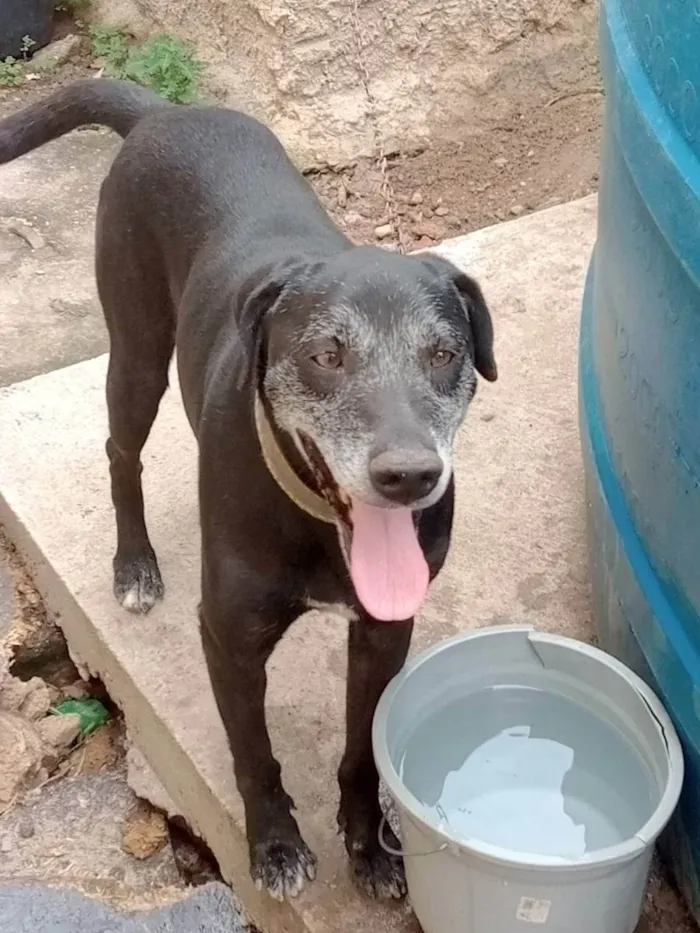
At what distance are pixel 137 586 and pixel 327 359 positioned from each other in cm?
124

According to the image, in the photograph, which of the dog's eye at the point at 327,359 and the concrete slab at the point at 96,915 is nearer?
the dog's eye at the point at 327,359

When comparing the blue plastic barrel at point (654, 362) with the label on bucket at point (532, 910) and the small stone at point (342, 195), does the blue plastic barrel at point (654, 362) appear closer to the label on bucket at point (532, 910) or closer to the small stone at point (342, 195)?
the label on bucket at point (532, 910)

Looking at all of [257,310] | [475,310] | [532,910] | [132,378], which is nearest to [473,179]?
[132,378]

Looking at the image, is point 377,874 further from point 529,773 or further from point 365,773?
A: point 529,773

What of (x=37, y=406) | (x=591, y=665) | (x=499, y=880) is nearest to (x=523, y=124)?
(x=37, y=406)

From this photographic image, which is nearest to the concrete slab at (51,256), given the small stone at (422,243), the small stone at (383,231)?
the small stone at (383,231)

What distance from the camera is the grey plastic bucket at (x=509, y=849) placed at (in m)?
2.01

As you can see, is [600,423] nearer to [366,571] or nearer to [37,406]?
[366,571]

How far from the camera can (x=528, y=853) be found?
6.85ft

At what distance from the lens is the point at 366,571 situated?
2.04 metres

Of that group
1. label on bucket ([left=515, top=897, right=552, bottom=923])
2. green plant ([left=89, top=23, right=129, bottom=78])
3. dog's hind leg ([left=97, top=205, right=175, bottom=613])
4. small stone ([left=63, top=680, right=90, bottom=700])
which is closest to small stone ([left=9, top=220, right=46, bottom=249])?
green plant ([left=89, top=23, right=129, bottom=78])

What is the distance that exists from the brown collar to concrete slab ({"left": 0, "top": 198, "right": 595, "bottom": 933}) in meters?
0.81

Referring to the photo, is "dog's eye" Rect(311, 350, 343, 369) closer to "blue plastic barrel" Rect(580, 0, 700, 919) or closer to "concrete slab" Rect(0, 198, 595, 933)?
"blue plastic barrel" Rect(580, 0, 700, 919)

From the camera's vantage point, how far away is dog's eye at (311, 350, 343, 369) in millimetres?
2047
